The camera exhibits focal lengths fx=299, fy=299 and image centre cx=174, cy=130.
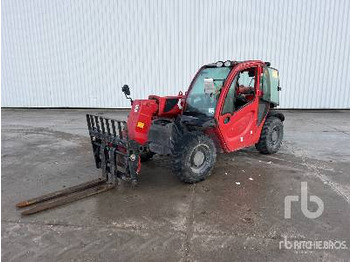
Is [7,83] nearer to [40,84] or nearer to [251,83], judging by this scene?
[40,84]

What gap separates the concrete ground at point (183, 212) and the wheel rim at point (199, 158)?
10.8 inches

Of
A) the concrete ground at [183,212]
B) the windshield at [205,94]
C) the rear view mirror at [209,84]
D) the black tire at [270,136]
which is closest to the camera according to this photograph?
the concrete ground at [183,212]

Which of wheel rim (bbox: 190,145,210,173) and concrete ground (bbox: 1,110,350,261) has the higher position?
wheel rim (bbox: 190,145,210,173)

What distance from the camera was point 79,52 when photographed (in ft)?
44.7

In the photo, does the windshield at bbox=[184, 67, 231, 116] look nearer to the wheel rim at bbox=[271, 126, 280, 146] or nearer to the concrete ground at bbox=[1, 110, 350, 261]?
the concrete ground at bbox=[1, 110, 350, 261]

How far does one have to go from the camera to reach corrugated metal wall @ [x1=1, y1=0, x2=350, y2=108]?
11.9 meters

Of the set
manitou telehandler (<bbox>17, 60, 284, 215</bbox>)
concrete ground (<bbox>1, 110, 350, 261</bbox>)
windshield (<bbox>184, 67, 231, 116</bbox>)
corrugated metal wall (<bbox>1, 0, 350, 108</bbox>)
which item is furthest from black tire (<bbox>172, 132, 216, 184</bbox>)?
corrugated metal wall (<bbox>1, 0, 350, 108</bbox>)

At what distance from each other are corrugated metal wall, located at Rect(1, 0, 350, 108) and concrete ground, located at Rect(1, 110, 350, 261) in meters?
6.37

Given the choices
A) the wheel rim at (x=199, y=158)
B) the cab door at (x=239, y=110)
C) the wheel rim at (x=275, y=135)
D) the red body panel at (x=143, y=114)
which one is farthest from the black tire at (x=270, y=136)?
the red body panel at (x=143, y=114)

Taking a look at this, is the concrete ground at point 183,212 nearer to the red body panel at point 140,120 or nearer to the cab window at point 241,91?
the red body panel at point 140,120

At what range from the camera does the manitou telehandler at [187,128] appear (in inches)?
181

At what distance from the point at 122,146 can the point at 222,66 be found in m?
2.30

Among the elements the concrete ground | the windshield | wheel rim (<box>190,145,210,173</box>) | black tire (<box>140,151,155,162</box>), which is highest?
the windshield

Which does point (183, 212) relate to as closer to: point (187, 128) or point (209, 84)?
point (187, 128)
